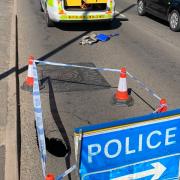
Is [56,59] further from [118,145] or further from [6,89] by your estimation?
[118,145]

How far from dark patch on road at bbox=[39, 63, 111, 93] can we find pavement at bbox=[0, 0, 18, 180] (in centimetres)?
73

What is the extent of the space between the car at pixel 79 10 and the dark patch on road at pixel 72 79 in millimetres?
3892

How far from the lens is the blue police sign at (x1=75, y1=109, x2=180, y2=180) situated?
332 centimetres

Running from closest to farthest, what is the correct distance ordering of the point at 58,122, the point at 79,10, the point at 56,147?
the point at 56,147 < the point at 58,122 < the point at 79,10

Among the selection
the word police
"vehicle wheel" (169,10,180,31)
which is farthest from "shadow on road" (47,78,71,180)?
"vehicle wheel" (169,10,180,31)

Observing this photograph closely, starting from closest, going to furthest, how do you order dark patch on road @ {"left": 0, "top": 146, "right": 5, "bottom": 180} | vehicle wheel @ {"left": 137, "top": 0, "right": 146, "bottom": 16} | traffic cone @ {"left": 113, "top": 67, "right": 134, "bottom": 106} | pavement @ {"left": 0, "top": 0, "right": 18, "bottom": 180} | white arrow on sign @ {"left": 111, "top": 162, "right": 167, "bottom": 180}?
white arrow on sign @ {"left": 111, "top": 162, "right": 167, "bottom": 180}, dark patch on road @ {"left": 0, "top": 146, "right": 5, "bottom": 180}, pavement @ {"left": 0, "top": 0, "right": 18, "bottom": 180}, traffic cone @ {"left": 113, "top": 67, "right": 134, "bottom": 106}, vehicle wheel @ {"left": 137, "top": 0, "right": 146, "bottom": 16}

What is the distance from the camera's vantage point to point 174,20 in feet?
45.8

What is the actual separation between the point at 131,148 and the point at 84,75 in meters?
5.76

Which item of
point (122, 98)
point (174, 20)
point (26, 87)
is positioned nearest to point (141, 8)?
point (174, 20)

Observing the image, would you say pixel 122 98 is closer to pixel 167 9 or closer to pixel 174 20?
pixel 174 20

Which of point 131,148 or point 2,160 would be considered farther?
point 2,160

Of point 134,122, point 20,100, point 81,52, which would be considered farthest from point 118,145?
point 81,52

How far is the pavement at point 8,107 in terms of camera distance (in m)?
5.18

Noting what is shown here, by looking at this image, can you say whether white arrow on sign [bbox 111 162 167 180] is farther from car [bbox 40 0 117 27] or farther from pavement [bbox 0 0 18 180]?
car [bbox 40 0 117 27]
